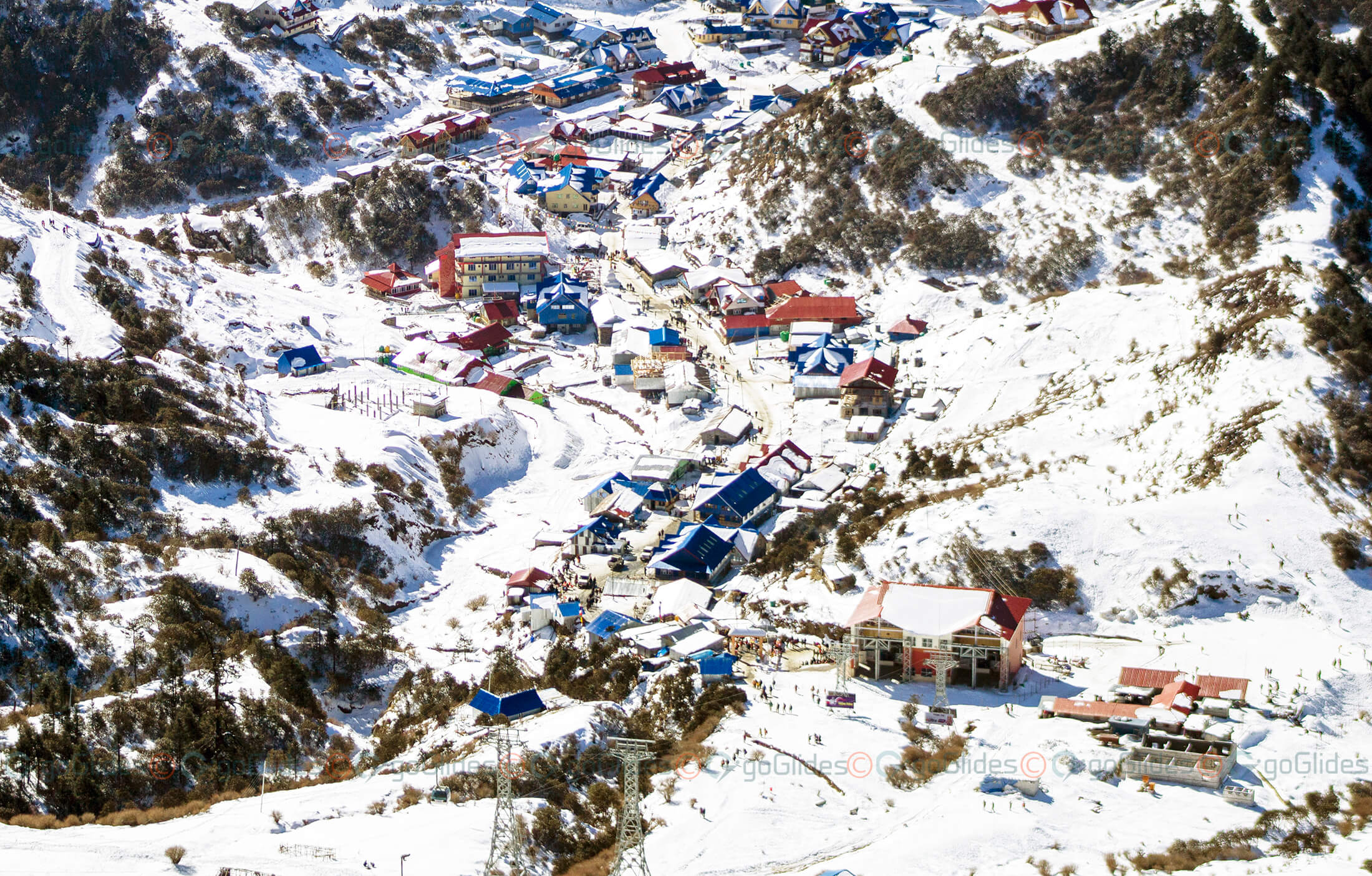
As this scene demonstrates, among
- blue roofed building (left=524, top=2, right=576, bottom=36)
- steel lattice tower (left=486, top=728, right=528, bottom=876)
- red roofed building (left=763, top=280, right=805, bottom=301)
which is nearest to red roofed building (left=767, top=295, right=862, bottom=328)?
red roofed building (left=763, top=280, right=805, bottom=301)

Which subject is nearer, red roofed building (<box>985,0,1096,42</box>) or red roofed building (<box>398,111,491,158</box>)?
red roofed building (<box>985,0,1096,42</box>)

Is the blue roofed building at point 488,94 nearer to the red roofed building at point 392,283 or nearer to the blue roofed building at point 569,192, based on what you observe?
the blue roofed building at point 569,192

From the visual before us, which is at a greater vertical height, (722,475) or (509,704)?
(509,704)

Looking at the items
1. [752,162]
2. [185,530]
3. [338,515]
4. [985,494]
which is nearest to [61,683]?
[185,530]

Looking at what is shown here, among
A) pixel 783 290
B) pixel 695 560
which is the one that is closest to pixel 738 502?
pixel 695 560

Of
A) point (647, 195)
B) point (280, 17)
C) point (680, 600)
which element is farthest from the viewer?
point (280, 17)

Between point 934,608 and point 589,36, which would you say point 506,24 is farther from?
point 934,608

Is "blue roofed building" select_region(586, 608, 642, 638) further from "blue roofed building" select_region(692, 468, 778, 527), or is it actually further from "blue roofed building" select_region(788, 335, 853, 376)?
"blue roofed building" select_region(788, 335, 853, 376)
